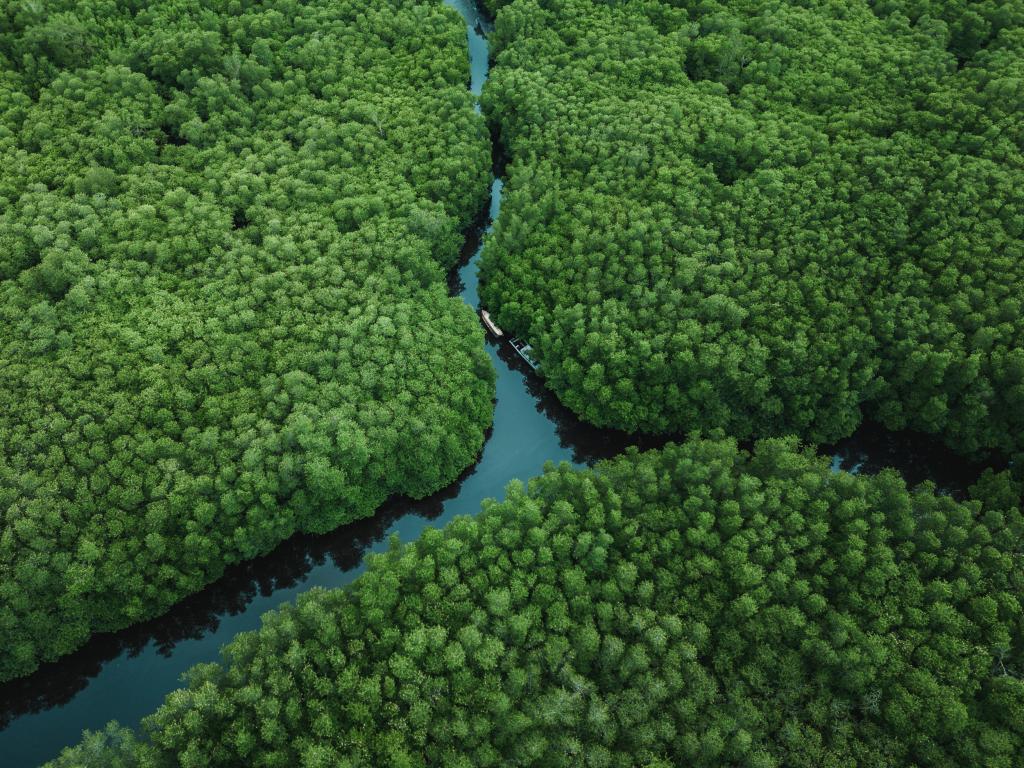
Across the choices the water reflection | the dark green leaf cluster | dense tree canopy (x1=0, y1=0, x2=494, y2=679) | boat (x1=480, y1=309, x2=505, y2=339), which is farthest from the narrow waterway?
the dark green leaf cluster

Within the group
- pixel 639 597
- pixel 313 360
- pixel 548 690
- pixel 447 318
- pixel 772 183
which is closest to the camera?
pixel 548 690

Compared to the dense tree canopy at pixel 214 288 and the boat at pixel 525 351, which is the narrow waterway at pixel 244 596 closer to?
the boat at pixel 525 351

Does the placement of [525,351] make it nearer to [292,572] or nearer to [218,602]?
[292,572]

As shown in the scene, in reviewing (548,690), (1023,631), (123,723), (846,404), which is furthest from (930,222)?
(123,723)

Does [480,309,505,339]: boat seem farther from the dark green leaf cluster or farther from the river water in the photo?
the dark green leaf cluster

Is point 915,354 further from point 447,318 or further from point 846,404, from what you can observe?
point 447,318

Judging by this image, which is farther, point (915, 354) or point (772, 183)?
point (772, 183)

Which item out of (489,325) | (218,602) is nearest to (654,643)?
(489,325)
